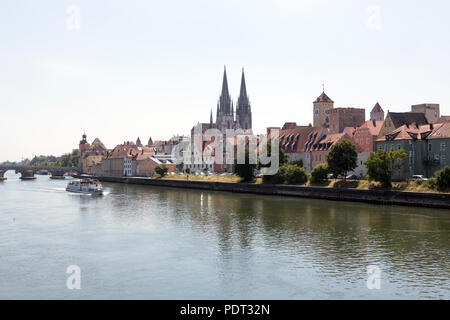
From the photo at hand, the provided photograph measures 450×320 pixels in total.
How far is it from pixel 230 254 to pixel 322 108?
96.3 m

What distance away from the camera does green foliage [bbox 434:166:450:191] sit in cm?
5485

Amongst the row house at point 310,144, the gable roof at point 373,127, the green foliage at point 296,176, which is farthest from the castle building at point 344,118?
the green foliage at point 296,176

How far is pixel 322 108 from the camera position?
402 feet

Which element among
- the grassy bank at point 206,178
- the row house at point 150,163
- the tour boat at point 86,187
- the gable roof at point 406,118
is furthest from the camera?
the row house at point 150,163

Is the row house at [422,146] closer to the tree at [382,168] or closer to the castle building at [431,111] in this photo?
the tree at [382,168]

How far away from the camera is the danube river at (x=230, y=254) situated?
23.3m

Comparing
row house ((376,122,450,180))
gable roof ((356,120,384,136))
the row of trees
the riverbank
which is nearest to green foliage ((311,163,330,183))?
the row of trees

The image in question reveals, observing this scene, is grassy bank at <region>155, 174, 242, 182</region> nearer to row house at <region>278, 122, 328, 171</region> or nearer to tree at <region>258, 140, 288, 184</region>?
tree at <region>258, 140, 288, 184</region>

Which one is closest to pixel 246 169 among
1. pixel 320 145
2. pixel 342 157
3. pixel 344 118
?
pixel 320 145

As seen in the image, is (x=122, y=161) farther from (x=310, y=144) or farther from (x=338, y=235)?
(x=338, y=235)

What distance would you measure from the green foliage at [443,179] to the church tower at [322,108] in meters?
66.1

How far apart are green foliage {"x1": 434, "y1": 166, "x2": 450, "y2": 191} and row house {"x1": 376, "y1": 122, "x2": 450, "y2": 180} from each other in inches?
467
